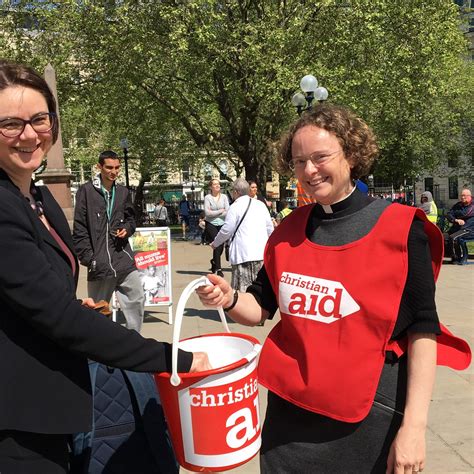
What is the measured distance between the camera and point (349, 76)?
17734mm

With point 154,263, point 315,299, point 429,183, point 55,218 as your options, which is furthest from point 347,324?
point 429,183

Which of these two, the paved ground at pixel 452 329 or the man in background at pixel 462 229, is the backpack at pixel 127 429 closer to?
the paved ground at pixel 452 329

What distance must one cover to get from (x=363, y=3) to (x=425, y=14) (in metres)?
4.25

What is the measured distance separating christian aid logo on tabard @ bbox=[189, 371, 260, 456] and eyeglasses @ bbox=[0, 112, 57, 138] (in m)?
0.93

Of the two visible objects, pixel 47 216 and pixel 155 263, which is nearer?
pixel 47 216

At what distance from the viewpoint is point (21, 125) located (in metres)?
1.55

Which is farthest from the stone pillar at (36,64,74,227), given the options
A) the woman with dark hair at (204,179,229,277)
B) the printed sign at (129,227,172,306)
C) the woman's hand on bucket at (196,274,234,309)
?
the woman's hand on bucket at (196,274,234,309)

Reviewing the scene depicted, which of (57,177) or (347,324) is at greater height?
(57,177)

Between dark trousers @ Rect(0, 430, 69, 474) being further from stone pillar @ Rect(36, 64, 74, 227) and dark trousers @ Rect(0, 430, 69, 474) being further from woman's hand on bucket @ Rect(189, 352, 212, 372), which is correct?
stone pillar @ Rect(36, 64, 74, 227)

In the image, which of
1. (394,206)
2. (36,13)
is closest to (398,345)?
(394,206)

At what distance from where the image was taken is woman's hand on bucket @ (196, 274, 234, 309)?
198cm

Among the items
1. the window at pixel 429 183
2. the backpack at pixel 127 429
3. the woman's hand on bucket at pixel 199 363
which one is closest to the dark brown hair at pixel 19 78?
the woman's hand on bucket at pixel 199 363

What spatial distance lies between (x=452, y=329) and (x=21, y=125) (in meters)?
6.12

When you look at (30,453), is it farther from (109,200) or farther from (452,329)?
(452,329)
